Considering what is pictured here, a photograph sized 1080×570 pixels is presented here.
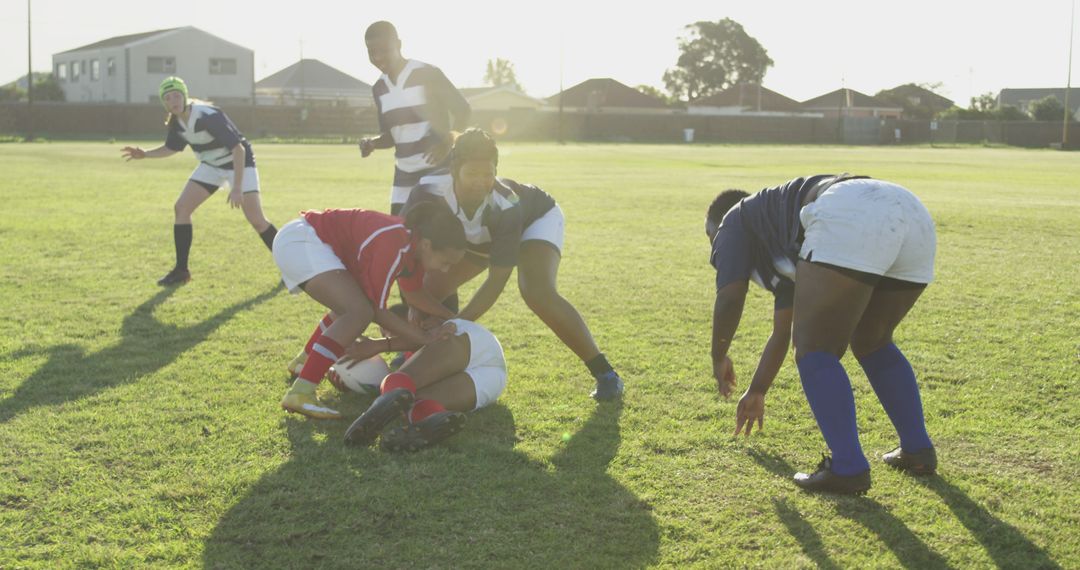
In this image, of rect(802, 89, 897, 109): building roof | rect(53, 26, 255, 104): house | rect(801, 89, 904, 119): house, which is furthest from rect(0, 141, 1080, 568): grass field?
rect(802, 89, 897, 109): building roof

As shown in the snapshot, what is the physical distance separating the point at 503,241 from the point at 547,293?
45cm

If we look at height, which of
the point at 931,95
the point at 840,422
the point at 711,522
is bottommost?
the point at 711,522

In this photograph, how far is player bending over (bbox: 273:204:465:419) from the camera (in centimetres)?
469

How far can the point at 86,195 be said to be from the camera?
58.2 ft

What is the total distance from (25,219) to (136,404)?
1026 cm

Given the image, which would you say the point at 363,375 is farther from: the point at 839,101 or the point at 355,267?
the point at 839,101

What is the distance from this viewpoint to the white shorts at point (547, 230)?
215 inches

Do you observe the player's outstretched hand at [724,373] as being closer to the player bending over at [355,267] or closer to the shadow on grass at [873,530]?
the shadow on grass at [873,530]

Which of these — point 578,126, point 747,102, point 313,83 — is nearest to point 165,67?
point 313,83

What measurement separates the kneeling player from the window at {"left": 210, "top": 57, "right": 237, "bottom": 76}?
75.0 metres

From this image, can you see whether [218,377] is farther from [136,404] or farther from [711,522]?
[711,522]

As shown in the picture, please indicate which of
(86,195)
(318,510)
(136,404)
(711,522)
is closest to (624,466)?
(711,522)

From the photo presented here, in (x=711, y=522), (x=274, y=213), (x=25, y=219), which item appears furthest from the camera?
(x=274, y=213)

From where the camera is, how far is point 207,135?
30.8 feet
